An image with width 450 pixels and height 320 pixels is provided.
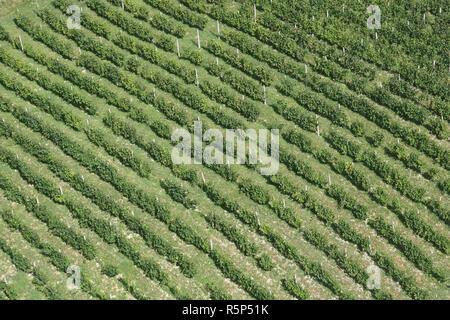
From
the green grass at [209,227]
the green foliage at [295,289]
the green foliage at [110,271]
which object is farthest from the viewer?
the green foliage at [110,271]

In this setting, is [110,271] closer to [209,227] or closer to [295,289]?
[209,227]

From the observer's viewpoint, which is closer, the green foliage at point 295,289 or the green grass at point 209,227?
the green foliage at point 295,289

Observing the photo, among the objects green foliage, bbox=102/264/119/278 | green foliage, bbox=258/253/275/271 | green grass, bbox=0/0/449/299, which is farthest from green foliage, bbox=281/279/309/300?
green foliage, bbox=102/264/119/278

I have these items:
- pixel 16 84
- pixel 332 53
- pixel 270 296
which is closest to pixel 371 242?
pixel 270 296

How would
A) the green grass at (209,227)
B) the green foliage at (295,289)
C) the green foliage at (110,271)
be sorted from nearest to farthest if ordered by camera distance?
the green foliage at (295,289)
the green grass at (209,227)
the green foliage at (110,271)

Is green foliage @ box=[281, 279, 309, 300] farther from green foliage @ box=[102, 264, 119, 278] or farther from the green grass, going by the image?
green foliage @ box=[102, 264, 119, 278]

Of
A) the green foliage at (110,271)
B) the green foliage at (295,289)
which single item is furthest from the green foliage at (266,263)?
the green foliage at (110,271)

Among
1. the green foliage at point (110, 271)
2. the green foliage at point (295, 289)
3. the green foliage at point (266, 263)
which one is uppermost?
the green foliage at point (110, 271)

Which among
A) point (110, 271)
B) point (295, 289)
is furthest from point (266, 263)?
point (110, 271)

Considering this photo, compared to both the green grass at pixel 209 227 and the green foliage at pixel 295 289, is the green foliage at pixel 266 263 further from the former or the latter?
the green foliage at pixel 295 289

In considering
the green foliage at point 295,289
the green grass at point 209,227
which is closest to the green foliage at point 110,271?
the green grass at point 209,227

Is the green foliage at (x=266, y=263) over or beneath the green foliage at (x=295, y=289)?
over
